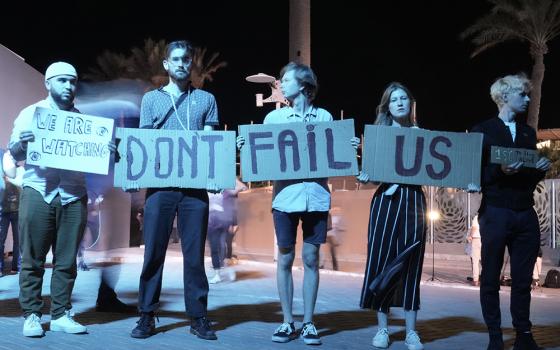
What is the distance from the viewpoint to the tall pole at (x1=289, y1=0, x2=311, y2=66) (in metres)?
14.3

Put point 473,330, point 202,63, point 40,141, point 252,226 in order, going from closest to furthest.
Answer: point 40,141 < point 473,330 < point 252,226 < point 202,63

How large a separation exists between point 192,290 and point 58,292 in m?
1.13

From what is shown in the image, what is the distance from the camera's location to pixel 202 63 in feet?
135

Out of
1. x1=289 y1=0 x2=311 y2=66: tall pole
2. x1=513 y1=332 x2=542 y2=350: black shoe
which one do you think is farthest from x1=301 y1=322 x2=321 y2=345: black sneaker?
x1=289 y1=0 x2=311 y2=66: tall pole

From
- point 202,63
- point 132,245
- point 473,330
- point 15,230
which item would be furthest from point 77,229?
point 202,63

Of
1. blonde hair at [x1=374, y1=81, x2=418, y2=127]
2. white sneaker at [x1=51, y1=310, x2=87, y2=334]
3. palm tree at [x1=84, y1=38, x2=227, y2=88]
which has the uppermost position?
palm tree at [x1=84, y1=38, x2=227, y2=88]

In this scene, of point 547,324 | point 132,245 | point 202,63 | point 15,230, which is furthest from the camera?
point 202,63

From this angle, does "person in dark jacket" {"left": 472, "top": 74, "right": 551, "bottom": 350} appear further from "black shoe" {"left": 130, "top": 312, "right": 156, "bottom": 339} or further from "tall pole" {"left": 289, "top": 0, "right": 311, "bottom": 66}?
"tall pole" {"left": 289, "top": 0, "right": 311, "bottom": 66}

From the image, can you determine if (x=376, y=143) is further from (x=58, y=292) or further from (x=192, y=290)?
(x=58, y=292)

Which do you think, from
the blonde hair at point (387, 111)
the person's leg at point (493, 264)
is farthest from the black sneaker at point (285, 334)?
the blonde hair at point (387, 111)

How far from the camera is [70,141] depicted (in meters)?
5.30

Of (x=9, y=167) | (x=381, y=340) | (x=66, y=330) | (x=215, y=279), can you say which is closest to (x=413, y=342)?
(x=381, y=340)

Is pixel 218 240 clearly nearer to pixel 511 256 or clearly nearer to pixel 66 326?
pixel 66 326

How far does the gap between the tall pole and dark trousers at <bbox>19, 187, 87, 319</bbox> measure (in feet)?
31.1
